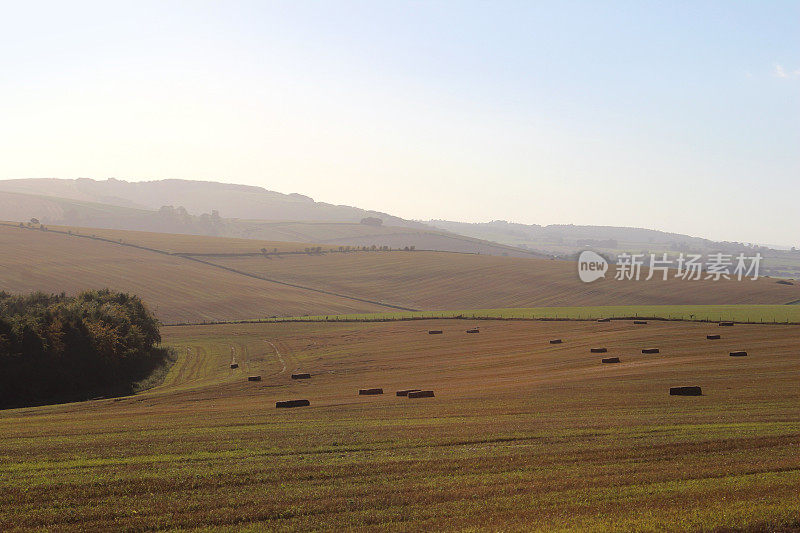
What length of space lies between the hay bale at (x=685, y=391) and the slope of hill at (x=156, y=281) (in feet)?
228

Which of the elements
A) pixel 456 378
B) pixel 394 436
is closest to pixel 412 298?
pixel 456 378

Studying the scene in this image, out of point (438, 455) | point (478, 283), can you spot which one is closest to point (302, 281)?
point (478, 283)

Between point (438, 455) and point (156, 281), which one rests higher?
point (438, 455)

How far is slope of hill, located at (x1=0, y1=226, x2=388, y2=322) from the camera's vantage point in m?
89.9

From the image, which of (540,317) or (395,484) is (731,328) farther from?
(395,484)

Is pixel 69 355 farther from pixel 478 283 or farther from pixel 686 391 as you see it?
pixel 478 283

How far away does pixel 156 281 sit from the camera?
333ft

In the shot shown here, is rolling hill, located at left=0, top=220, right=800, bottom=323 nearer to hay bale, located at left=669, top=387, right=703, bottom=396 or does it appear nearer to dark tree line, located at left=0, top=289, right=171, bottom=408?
dark tree line, located at left=0, top=289, right=171, bottom=408

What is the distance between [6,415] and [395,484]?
21279 mm

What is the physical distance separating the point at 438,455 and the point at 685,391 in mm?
12925

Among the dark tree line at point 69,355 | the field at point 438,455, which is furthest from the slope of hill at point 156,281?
the field at point 438,455

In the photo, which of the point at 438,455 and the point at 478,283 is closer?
the point at 438,455

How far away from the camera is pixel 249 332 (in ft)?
222

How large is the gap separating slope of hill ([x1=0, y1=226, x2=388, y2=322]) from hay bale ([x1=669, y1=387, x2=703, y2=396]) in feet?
228
